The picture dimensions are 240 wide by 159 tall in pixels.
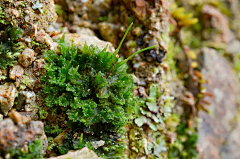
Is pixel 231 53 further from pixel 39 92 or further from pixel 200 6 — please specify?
pixel 39 92

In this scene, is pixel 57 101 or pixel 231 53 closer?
pixel 57 101

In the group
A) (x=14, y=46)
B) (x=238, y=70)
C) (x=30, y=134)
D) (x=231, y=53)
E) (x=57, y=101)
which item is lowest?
(x=30, y=134)

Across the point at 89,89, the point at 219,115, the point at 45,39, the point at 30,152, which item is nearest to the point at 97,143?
the point at 89,89

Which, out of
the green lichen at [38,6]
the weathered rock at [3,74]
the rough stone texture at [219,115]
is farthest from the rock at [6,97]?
the rough stone texture at [219,115]

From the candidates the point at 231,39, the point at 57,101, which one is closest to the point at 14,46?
the point at 57,101

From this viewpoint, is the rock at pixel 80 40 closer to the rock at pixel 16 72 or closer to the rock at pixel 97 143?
the rock at pixel 16 72

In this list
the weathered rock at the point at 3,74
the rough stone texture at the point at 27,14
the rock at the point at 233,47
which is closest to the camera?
the weathered rock at the point at 3,74
